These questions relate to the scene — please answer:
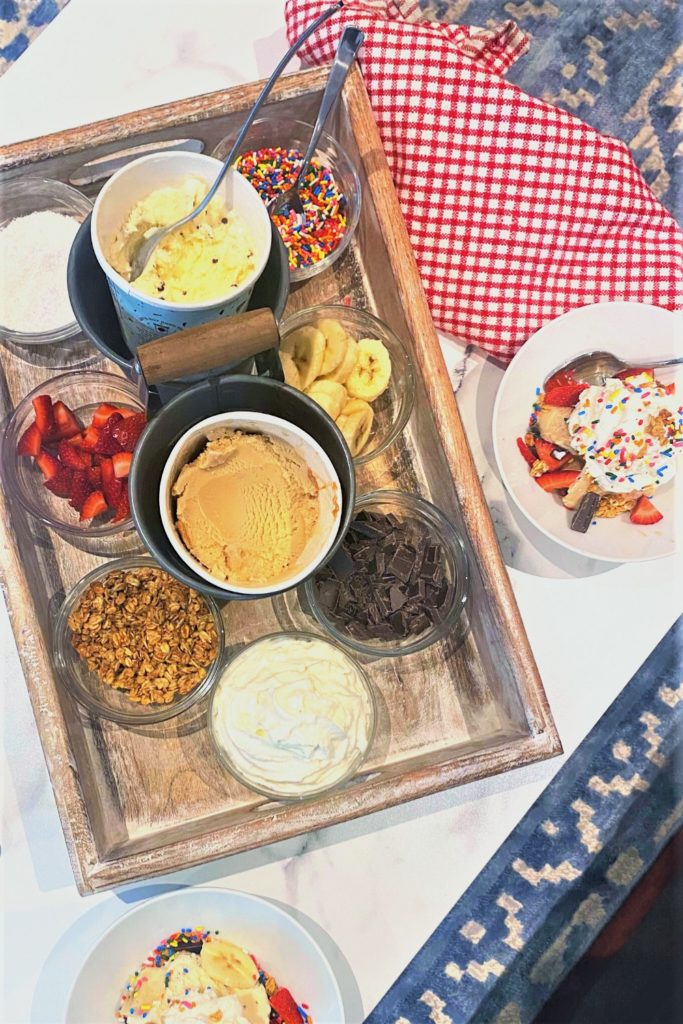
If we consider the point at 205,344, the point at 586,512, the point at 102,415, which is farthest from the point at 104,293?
the point at 586,512

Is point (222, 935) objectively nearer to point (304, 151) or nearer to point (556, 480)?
point (556, 480)

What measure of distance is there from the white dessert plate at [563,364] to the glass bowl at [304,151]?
12.7 inches

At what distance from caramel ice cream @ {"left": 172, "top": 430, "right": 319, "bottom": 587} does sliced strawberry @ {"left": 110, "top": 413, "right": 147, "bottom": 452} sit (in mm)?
201

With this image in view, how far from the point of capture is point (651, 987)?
183cm

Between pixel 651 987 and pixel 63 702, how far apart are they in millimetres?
1465

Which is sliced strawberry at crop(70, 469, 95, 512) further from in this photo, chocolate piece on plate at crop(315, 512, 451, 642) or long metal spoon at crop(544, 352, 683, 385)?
long metal spoon at crop(544, 352, 683, 385)

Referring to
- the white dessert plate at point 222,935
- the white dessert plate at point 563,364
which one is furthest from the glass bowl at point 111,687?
the white dessert plate at point 563,364

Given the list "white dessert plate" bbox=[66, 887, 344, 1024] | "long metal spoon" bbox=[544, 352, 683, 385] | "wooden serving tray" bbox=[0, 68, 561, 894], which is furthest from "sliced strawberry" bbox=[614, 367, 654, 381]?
"white dessert plate" bbox=[66, 887, 344, 1024]

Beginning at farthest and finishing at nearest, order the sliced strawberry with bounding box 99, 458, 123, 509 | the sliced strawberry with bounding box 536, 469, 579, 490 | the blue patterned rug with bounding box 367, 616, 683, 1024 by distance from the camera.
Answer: the blue patterned rug with bounding box 367, 616, 683, 1024 → the sliced strawberry with bounding box 536, 469, 579, 490 → the sliced strawberry with bounding box 99, 458, 123, 509

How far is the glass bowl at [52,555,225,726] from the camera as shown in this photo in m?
1.19

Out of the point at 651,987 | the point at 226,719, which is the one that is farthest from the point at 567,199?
the point at 651,987

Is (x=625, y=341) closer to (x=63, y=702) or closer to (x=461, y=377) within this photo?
(x=461, y=377)

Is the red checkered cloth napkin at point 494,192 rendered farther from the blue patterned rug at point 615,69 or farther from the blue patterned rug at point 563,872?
the blue patterned rug at point 563,872

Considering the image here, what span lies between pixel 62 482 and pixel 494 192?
2.52 ft
